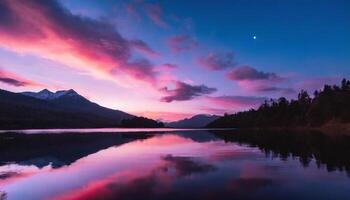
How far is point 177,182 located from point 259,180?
6.76 meters

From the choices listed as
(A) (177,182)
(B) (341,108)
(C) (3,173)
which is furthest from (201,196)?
(B) (341,108)

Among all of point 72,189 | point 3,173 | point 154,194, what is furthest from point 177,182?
point 3,173

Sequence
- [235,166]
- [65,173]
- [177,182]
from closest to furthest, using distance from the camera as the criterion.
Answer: [177,182] < [65,173] < [235,166]

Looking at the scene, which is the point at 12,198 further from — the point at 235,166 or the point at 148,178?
the point at 235,166

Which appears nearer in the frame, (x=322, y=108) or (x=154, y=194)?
(x=154, y=194)

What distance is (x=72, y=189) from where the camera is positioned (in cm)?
2764

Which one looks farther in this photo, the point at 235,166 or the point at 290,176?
the point at 235,166

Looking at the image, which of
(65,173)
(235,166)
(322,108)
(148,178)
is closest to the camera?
(148,178)

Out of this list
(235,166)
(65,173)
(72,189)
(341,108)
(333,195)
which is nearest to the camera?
(333,195)

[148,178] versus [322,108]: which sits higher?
[322,108]

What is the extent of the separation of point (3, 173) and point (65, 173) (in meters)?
6.35

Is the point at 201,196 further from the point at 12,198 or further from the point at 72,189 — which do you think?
the point at 12,198

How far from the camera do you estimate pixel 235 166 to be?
130 feet

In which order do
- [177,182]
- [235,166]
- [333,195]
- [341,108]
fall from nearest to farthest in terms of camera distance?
1. [333,195]
2. [177,182]
3. [235,166]
4. [341,108]
